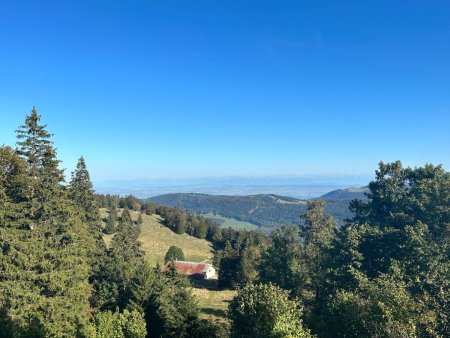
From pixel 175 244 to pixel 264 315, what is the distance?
271 feet

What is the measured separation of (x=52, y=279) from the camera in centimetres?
2808

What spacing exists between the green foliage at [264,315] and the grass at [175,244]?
29.4 m

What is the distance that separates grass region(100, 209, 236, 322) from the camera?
55453 mm

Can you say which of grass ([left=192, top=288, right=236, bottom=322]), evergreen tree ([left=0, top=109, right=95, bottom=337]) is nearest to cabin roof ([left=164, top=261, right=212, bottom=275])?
grass ([left=192, top=288, right=236, bottom=322])

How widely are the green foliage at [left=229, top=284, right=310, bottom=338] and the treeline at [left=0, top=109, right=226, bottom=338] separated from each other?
23.1 ft

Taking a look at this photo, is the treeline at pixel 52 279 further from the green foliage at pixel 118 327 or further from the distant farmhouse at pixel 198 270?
the distant farmhouse at pixel 198 270

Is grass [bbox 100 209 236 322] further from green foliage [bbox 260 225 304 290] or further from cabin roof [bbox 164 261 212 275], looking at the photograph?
green foliage [bbox 260 225 304 290]

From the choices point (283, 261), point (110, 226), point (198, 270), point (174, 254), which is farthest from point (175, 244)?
point (283, 261)

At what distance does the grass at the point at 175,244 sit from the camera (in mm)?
55453

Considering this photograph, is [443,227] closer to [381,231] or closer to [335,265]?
[381,231]

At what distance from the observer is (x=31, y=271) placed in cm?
2742

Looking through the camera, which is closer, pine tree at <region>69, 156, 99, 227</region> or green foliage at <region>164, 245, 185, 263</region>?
pine tree at <region>69, 156, 99, 227</region>

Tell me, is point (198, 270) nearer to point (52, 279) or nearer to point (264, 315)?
point (52, 279)

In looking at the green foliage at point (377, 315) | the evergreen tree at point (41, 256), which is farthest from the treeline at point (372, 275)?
the evergreen tree at point (41, 256)
